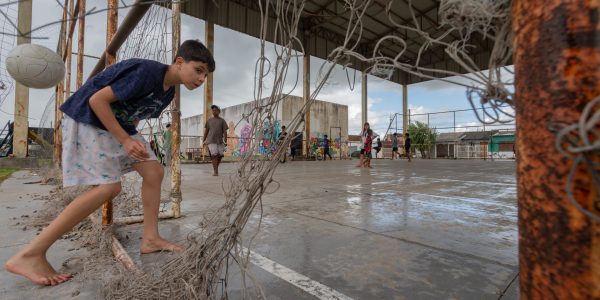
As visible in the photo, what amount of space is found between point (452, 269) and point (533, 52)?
119 cm

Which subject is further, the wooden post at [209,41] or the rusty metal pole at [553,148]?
the wooden post at [209,41]

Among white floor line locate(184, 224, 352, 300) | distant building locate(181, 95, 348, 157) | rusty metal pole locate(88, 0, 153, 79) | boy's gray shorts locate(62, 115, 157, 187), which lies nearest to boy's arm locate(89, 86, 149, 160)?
boy's gray shorts locate(62, 115, 157, 187)

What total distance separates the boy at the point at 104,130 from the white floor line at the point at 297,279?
481 mm

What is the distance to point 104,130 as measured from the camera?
5.05 feet

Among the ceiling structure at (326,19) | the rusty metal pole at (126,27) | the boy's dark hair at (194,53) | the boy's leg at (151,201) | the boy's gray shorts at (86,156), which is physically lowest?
the boy's leg at (151,201)

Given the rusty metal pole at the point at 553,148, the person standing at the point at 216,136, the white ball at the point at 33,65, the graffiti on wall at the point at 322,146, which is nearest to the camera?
the rusty metal pole at the point at 553,148

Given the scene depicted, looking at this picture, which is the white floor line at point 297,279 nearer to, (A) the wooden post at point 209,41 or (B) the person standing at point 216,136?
(B) the person standing at point 216,136

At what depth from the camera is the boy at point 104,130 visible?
1349 millimetres

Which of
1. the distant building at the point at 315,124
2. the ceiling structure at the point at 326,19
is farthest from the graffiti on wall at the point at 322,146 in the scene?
the ceiling structure at the point at 326,19

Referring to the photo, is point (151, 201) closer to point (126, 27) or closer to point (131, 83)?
point (131, 83)

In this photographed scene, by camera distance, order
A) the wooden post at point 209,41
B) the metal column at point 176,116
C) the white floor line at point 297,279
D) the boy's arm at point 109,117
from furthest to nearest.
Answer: the wooden post at point 209,41 → the metal column at point 176,116 → the boy's arm at point 109,117 → the white floor line at point 297,279

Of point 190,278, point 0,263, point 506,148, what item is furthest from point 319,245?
point 506,148

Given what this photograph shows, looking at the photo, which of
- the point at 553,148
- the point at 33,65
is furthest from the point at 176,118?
the point at 33,65

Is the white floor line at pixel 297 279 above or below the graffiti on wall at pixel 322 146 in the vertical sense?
below
